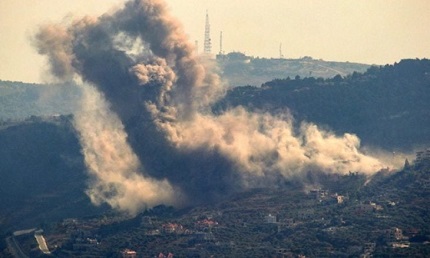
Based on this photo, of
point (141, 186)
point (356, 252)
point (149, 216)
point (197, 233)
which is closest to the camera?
point (356, 252)

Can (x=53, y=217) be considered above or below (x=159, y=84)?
below

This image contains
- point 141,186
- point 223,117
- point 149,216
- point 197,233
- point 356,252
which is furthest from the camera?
point 223,117

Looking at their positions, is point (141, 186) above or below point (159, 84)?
below

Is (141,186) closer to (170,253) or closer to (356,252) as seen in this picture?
(170,253)

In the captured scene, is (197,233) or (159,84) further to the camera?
(159,84)

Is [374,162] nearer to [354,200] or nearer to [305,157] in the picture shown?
[305,157]

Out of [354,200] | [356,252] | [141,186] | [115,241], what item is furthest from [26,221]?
[356,252]

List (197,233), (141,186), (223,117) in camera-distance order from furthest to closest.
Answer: (223,117), (141,186), (197,233)

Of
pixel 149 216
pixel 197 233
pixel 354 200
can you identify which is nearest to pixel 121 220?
pixel 149 216

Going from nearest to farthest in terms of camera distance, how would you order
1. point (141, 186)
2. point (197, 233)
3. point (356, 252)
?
point (356, 252) → point (197, 233) → point (141, 186)
